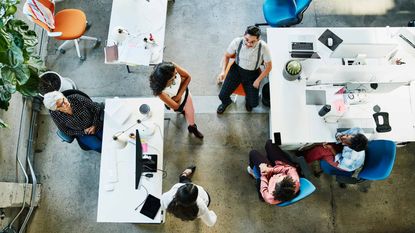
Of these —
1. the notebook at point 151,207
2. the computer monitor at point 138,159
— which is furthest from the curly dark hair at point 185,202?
the computer monitor at point 138,159

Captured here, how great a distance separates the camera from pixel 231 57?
3.76 metres

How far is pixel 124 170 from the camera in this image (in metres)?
3.28

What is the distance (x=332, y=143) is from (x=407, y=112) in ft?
2.60

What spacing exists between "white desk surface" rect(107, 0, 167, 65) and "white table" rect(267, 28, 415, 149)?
4.01ft

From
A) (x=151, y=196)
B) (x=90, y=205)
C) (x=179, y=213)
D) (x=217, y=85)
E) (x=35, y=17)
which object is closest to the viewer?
(x=179, y=213)

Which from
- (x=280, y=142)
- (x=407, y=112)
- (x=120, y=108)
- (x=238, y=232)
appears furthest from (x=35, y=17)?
(x=407, y=112)

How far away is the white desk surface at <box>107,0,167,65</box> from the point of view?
3.88m

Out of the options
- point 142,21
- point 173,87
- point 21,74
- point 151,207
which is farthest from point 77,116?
point 142,21

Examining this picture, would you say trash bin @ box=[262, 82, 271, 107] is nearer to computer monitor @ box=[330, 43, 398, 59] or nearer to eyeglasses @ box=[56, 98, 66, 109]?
computer monitor @ box=[330, 43, 398, 59]

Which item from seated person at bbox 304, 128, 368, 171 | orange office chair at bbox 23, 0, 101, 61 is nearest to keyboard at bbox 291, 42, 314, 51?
seated person at bbox 304, 128, 368, 171

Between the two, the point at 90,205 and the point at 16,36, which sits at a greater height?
the point at 16,36

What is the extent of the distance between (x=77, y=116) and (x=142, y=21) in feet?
4.23

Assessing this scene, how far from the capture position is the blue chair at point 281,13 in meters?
4.21

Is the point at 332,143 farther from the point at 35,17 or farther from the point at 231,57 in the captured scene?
the point at 35,17
